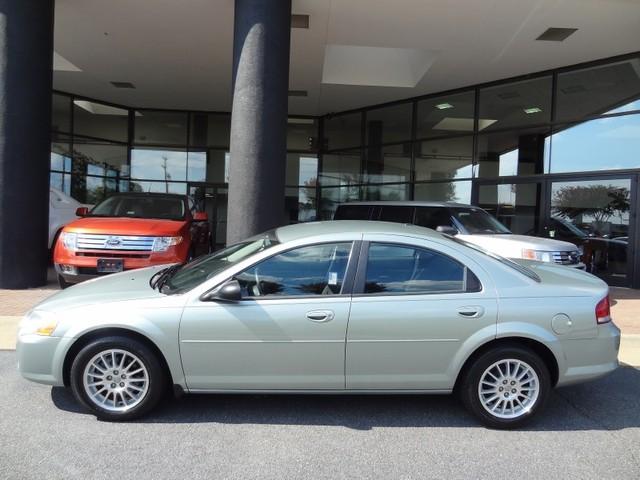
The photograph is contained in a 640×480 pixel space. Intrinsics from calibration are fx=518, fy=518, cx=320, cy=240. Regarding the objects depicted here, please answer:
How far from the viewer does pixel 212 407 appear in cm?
429

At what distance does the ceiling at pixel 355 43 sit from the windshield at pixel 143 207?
349 centimetres

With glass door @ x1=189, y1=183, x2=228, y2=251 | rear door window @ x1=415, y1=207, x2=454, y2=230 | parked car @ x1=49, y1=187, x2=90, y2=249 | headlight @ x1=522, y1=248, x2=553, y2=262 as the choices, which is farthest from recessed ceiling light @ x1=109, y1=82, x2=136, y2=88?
headlight @ x1=522, y1=248, x2=553, y2=262

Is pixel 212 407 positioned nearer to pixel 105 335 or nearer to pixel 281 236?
pixel 105 335

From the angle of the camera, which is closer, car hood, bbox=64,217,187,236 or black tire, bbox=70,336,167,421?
black tire, bbox=70,336,167,421

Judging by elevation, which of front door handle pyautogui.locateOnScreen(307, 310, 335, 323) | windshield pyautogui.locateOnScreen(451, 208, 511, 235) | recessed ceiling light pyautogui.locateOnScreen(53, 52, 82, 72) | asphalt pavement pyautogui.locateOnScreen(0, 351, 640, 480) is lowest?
asphalt pavement pyautogui.locateOnScreen(0, 351, 640, 480)

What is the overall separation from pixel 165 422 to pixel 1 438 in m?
1.12

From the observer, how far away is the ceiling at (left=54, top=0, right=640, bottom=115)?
9227 millimetres

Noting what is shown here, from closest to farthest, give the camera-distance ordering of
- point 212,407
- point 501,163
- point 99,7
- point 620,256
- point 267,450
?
point 267,450
point 212,407
point 99,7
point 620,256
point 501,163

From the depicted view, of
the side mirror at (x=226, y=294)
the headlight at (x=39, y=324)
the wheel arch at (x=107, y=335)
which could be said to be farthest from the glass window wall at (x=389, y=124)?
the headlight at (x=39, y=324)

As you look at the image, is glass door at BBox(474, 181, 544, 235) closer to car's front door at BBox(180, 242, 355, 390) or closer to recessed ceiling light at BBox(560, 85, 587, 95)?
recessed ceiling light at BBox(560, 85, 587, 95)

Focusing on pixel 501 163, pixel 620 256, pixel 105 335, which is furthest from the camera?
pixel 501 163

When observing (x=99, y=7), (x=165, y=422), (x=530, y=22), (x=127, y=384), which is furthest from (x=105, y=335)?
(x=530, y=22)

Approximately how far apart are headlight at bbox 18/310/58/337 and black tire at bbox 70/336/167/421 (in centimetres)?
30

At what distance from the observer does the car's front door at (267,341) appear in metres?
3.88
